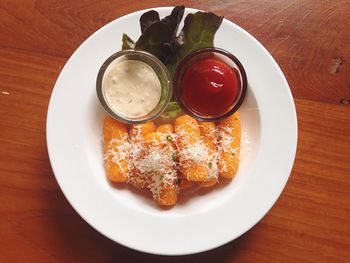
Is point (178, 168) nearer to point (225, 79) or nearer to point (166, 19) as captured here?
point (225, 79)

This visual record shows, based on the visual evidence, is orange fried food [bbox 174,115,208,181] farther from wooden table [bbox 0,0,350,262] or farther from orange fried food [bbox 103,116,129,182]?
wooden table [bbox 0,0,350,262]

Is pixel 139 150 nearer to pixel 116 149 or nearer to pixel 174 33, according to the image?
pixel 116 149

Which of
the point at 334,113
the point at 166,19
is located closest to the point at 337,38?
the point at 334,113

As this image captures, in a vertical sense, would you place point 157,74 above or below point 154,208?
above

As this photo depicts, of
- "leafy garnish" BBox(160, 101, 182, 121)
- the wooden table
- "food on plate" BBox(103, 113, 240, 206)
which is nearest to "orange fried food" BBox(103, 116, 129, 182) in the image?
"food on plate" BBox(103, 113, 240, 206)

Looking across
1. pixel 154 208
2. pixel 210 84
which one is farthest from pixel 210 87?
pixel 154 208

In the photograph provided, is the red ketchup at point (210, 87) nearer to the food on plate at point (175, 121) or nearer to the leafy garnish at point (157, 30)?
the food on plate at point (175, 121)
